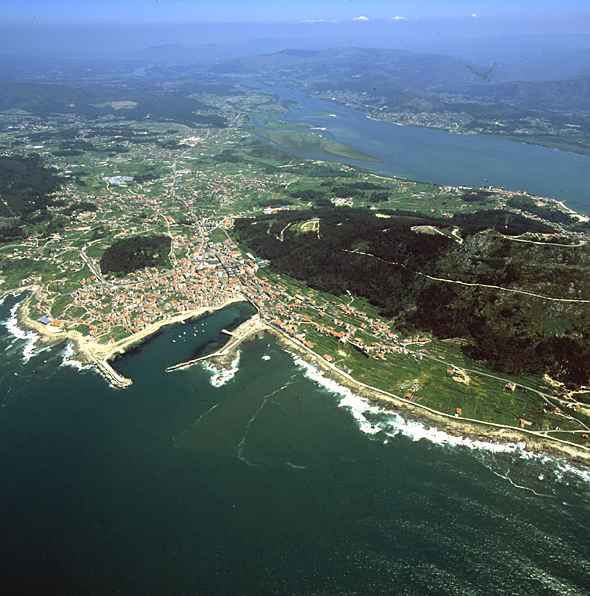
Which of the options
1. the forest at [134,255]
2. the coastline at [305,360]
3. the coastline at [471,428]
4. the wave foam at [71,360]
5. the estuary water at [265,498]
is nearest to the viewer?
the estuary water at [265,498]

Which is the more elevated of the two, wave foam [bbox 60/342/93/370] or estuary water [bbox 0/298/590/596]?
wave foam [bbox 60/342/93/370]

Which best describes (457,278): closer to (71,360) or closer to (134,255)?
(71,360)

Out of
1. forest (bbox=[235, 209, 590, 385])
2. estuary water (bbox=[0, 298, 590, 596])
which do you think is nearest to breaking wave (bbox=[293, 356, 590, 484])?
estuary water (bbox=[0, 298, 590, 596])

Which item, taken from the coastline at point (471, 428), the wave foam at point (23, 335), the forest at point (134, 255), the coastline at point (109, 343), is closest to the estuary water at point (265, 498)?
the coastline at point (471, 428)

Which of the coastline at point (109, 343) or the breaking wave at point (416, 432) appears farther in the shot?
the coastline at point (109, 343)

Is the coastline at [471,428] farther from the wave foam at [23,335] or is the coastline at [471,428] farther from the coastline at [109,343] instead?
the wave foam at [23,335]

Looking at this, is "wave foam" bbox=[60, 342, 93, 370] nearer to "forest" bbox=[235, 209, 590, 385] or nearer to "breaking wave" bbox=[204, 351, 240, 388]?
"breaking wave" bbox=[204, 351, 240, 388]

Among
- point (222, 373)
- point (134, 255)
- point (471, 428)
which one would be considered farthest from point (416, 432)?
point (134, 255)
